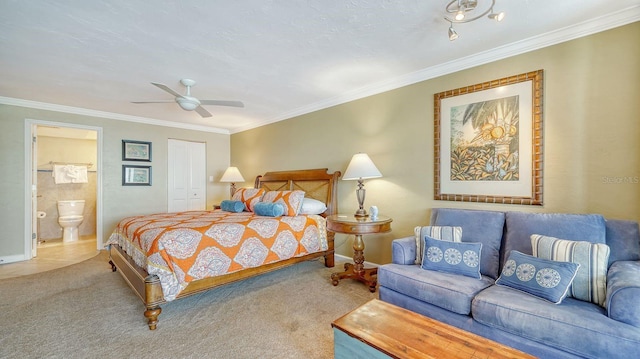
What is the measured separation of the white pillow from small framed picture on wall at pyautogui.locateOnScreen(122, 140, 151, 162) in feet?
11.3

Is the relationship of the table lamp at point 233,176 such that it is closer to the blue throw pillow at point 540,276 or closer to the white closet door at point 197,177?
the white closet door at point 197,177

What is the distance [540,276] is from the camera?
5.43ft

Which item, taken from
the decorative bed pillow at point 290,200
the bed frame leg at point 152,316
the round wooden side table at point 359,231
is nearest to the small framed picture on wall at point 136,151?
the decorative bed pillow at point 290,200

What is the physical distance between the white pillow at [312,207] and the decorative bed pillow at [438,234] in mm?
1567

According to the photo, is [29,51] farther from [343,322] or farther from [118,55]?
[343,322]

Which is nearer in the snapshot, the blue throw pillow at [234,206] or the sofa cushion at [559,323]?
the sofa cushion at [559,323]

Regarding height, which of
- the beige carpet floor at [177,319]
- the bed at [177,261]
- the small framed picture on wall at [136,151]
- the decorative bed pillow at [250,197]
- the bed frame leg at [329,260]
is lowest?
the beige carpet floor at [177,319]

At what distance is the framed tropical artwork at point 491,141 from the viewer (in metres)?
2.38

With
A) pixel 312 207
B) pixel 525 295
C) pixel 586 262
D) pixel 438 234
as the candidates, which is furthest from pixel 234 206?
pixel 586 262

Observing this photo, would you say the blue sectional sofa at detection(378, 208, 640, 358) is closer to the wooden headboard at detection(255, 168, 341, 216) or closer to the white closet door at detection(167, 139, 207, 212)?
the wooden headboard at detection(255, 168, 341, 216)

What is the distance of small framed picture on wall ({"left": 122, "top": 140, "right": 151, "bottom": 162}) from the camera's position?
189 inches

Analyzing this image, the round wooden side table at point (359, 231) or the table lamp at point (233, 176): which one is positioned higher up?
the table lamp at point (233, 176)

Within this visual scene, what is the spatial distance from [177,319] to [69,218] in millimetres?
Answer: 4852

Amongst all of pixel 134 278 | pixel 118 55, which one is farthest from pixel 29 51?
pixel 134 278
